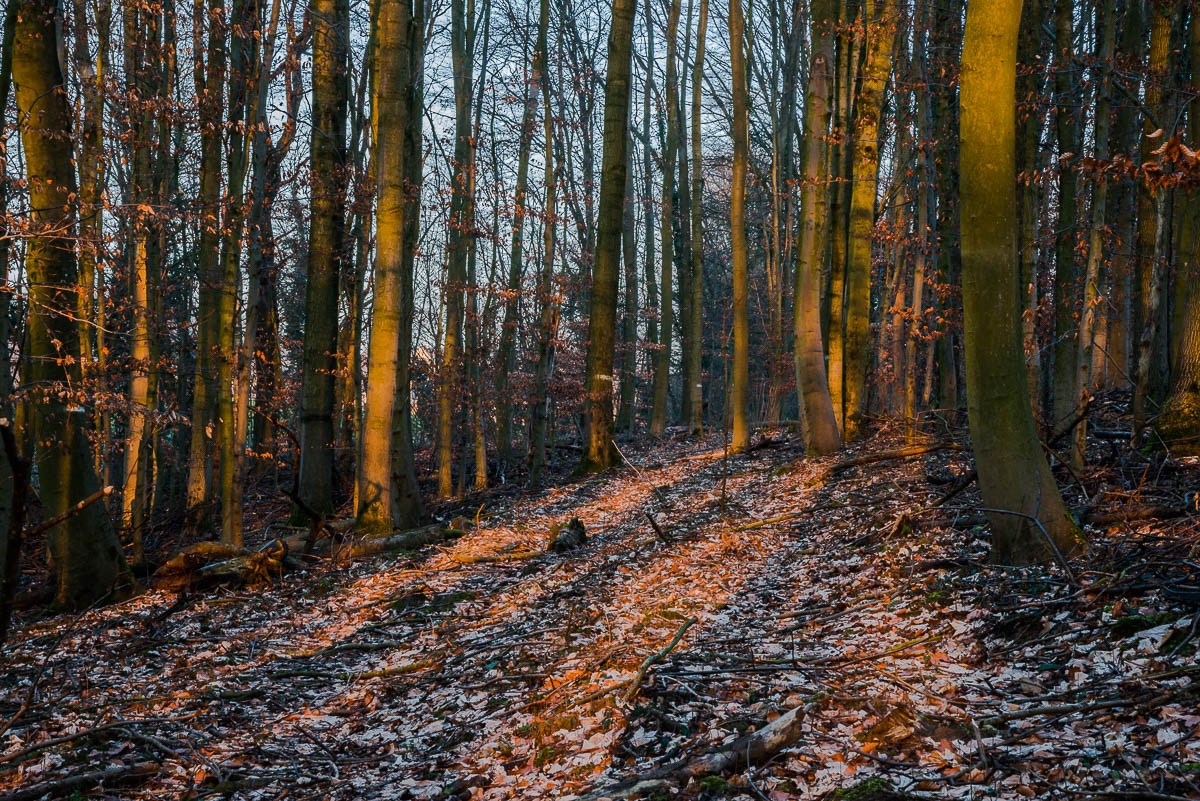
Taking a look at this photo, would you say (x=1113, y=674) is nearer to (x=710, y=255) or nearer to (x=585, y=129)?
(x=585, y=129)

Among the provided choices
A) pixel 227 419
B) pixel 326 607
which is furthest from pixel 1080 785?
pixel 227 419

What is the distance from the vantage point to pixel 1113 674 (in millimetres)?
3434

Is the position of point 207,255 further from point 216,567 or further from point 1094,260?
point 1094,260

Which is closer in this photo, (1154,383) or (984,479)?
(984,479)

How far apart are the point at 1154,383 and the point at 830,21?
695cm

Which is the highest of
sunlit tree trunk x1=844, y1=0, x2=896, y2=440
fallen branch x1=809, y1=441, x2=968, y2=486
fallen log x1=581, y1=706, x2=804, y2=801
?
sunlit tree trunk x1=844, y1=0, x2=896, y2=440

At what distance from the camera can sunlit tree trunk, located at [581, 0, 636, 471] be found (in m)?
14.4

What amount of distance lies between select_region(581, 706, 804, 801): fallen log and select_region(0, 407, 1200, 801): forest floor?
0.05 metres

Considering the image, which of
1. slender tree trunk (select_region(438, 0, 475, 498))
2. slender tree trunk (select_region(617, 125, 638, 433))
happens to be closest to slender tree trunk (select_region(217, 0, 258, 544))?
slender tree trunk (select_region(438, 0, 475, 498))

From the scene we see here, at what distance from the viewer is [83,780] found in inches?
143

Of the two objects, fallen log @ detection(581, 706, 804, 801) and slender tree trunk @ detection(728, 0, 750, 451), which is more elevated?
slender tree trunk @ detection(728, 0, 750, 451)

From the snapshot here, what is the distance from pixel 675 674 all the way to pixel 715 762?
3.39 ft

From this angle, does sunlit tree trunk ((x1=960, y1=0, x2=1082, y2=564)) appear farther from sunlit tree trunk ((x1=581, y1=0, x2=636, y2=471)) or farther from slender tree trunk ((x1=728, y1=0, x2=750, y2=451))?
slender tree trunk ((x1=728, y1=0, x2=750, y2=451))

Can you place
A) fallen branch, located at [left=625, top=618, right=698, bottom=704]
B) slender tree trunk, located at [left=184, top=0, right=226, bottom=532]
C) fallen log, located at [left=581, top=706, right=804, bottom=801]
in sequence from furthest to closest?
slender tree trunk, located at [left=184, top=0, right=226, bottom=532] < fallen branch, located at [left=625, top=618, right=698, bottom=704] < fallen log, located at [left=581, top=706, right=804, bottom=801]
